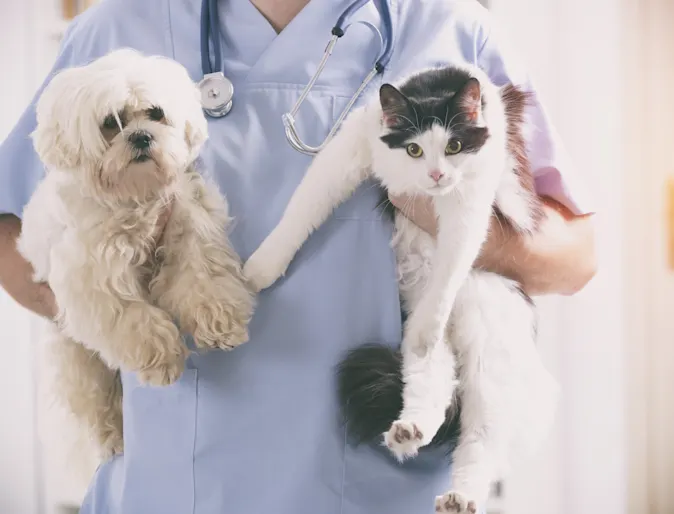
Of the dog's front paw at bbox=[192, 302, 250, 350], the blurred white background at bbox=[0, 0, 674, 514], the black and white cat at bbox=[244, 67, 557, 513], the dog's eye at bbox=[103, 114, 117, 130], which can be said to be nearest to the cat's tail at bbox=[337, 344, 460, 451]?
the black and white cat at bbox=[244, 67, 557, 513]

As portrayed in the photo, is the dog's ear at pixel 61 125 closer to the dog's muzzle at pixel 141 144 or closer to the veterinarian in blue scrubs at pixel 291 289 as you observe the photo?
the dog's muzzle at pixel 141 144

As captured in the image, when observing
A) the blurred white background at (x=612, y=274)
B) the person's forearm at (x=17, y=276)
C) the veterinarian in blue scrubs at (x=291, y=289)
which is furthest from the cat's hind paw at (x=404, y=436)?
the blurred white background at (x=612, y=274)

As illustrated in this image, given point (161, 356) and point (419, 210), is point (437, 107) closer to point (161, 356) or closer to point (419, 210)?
point (419, 210)

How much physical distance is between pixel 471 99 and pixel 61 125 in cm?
39

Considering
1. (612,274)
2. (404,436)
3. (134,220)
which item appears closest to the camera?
(404,436)

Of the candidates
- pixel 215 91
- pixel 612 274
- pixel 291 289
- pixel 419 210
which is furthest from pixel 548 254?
pixel 612 274

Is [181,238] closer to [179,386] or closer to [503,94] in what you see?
[179,386]

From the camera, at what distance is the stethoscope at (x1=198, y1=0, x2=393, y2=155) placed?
32.2 inches

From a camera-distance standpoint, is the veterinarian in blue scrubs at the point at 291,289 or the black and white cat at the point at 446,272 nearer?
the black and white cat at the point at 446,272

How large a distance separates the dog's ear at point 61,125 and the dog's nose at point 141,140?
49mm

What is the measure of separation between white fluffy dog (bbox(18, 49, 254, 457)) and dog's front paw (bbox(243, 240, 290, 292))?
1 cm

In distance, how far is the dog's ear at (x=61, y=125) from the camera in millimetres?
731

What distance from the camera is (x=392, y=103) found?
0.71m

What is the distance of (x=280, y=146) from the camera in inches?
33.0
